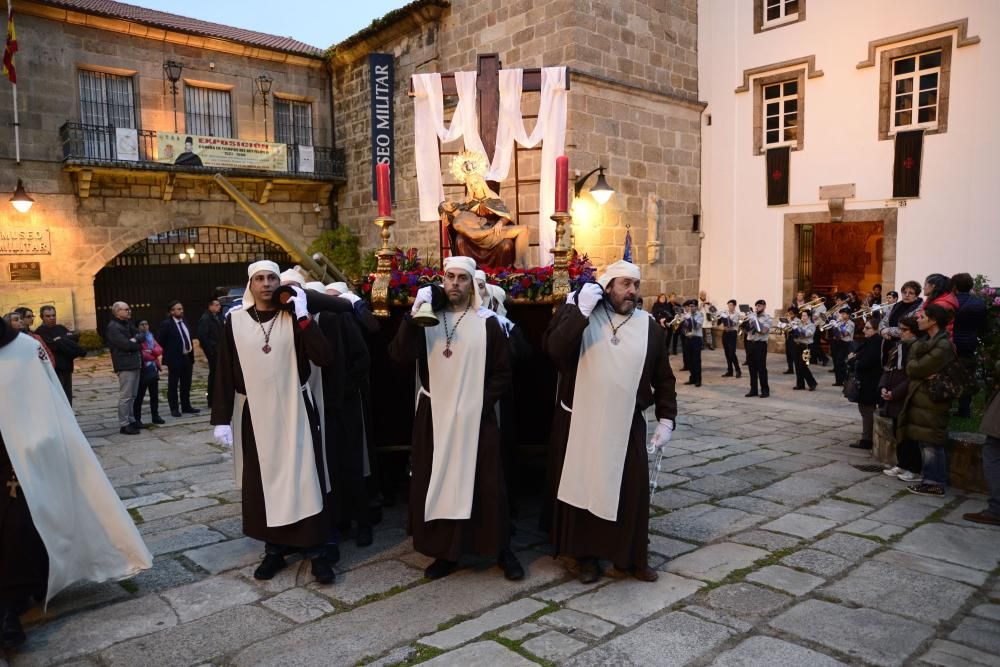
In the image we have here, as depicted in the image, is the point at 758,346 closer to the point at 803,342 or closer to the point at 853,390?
the point at 803,342

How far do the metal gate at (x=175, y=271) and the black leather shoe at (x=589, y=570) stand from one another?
16.4 meters

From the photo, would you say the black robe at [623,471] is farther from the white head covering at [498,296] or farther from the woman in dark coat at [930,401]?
the woman in dark coat at [930,401]

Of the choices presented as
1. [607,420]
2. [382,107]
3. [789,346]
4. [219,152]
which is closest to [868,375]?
[607,420]

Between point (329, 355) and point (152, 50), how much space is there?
1670cm

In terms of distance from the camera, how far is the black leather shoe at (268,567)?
454cm

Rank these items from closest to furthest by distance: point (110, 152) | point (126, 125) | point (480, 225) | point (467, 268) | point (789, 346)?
point (467, 268) → point (480, 225) → point (789, 346) → point (110, 152) → point (126, 125)

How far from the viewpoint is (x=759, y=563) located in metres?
4.71

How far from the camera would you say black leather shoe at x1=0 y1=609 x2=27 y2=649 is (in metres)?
3.72

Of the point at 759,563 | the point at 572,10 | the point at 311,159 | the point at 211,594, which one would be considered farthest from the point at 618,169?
the point at 211,594

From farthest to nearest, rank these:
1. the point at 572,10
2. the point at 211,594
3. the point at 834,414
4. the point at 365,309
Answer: the point at 572,10, the point at 834,414, the point at 365,309, the point at 211,594

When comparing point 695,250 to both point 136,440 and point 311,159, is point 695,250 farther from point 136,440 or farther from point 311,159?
point 136,440

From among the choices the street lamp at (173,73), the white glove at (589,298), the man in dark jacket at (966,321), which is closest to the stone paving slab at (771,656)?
the white glove at (589,298)

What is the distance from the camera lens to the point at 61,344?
8188 mm

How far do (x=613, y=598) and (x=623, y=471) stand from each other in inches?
28.7
